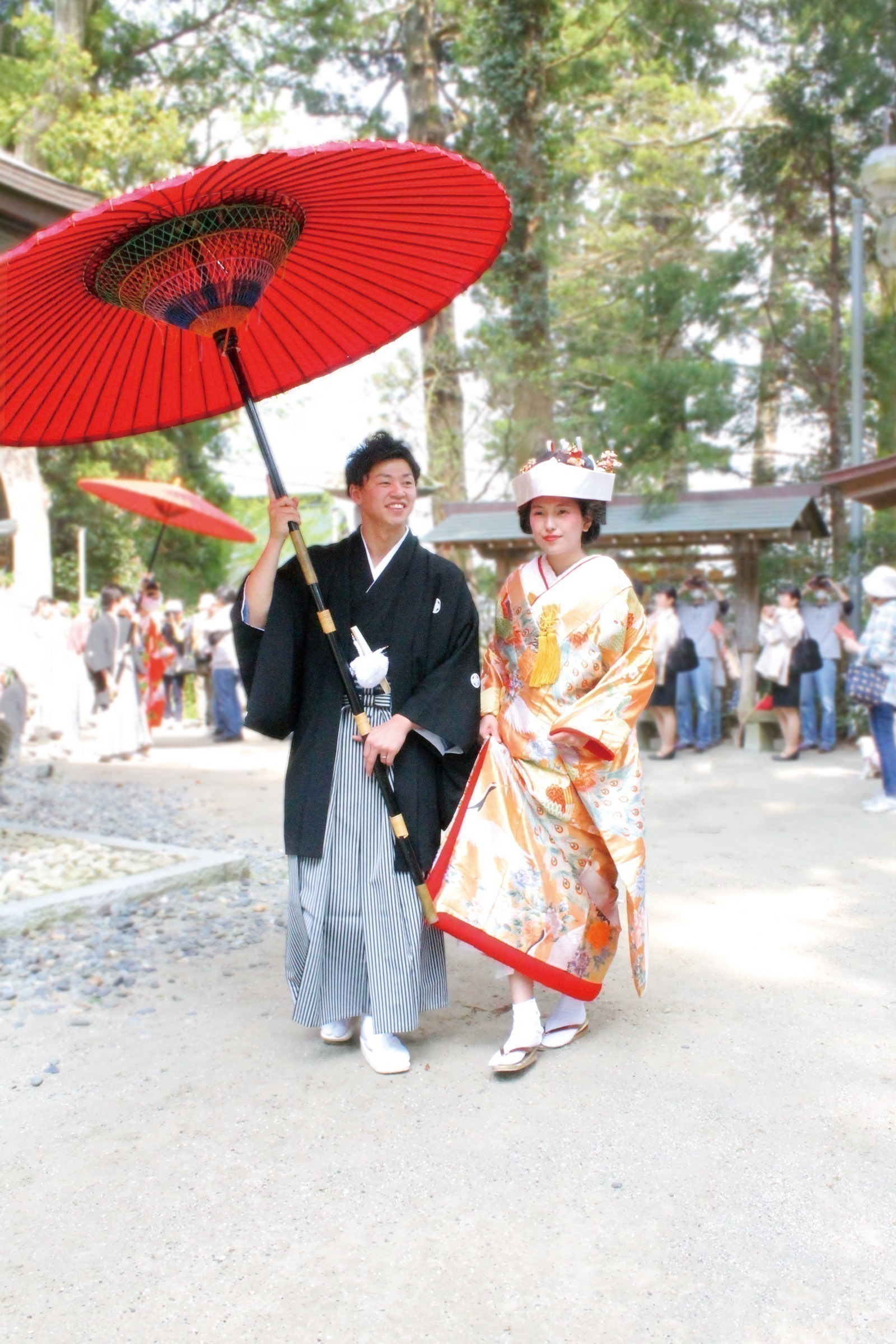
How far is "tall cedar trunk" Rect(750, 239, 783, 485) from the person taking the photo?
1286 centimetres

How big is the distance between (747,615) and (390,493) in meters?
8.69

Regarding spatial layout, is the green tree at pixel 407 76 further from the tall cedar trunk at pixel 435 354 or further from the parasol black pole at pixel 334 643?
the parasol black pole at pixel 334 643

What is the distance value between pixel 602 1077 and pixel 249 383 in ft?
7.34

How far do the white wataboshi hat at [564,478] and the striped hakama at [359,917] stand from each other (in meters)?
0.75

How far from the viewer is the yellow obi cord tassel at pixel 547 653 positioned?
3326 millimetres

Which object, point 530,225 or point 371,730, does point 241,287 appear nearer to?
point 371,730

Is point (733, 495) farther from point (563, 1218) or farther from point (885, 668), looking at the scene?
point (563, 1218)

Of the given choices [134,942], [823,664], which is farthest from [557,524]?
[823,664]

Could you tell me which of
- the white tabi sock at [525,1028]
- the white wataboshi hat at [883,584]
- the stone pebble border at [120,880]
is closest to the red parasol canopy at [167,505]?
the stone pebble border at [120,880]

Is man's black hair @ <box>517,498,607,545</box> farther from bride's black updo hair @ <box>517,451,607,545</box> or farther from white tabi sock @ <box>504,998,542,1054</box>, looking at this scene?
white tabi sock @ <box>504,998,542,1054</box>

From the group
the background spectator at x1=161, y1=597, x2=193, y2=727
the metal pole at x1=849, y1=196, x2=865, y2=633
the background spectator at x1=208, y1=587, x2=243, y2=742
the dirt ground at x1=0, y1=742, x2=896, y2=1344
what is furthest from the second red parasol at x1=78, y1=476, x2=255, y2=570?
the dirt ground at x1=0, y1=742, x2=896, y2=1344

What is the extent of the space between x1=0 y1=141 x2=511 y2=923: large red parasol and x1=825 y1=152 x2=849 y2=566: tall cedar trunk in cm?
893

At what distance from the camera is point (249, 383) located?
3430 millimetres

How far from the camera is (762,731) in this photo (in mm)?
10555
